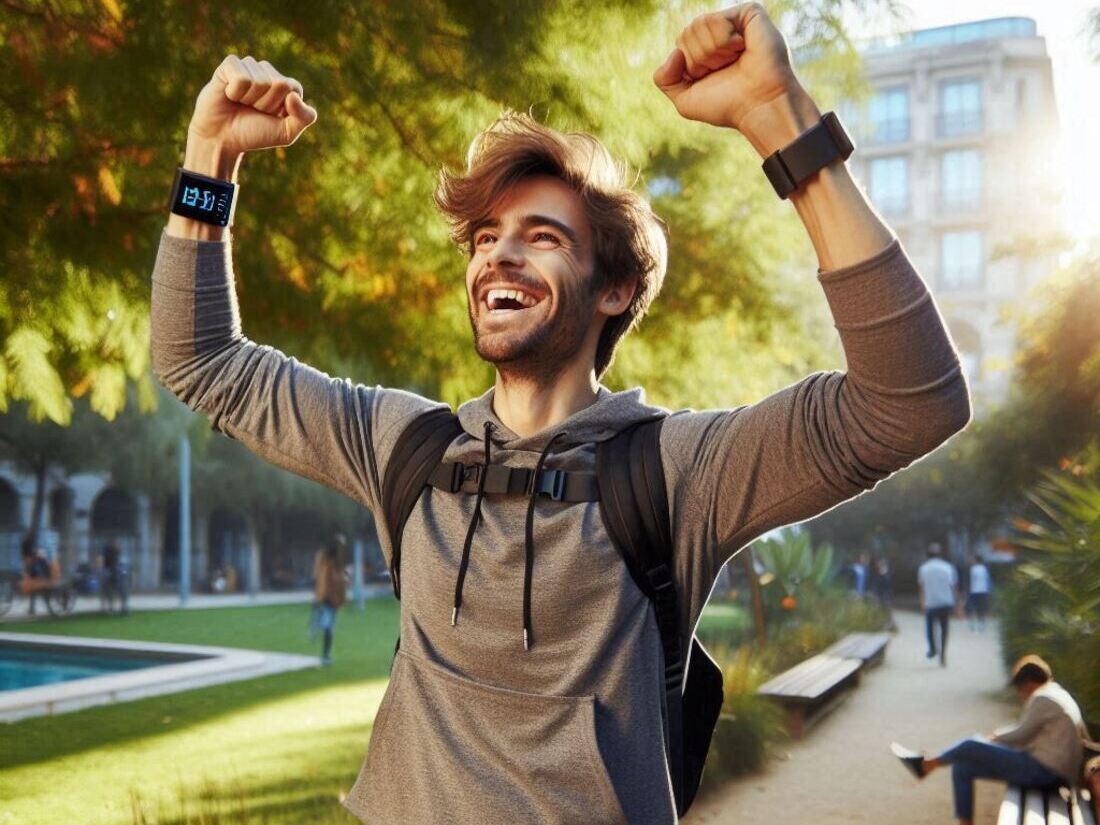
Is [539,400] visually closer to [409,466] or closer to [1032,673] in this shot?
[409,466]

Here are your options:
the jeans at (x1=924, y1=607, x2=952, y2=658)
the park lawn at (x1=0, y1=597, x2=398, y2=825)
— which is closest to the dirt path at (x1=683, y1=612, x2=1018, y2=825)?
the jeans at (x1=924, y1=607, x2=952, y2=658)

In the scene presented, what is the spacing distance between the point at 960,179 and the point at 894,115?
451 centimetres

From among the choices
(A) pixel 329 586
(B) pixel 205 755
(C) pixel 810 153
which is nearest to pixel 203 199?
(C) pixel 810 153

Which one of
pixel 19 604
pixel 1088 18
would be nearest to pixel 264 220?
pixel 1088 18

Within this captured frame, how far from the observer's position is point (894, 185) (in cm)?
5909

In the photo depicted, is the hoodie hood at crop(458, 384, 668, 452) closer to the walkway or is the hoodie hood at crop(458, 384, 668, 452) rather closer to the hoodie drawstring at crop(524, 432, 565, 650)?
the hoodie drawstring at crop(524, 432, 565, 650)

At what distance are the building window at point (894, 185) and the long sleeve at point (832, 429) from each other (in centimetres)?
5971

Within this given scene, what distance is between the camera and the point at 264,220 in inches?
200

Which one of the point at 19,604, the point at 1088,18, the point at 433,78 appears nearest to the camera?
the point at 433,78

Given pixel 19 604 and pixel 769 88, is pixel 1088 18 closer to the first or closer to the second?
pixel 769 88

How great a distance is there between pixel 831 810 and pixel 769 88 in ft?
22.9

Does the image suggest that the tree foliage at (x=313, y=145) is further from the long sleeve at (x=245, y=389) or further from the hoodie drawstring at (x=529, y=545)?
the hoodie drawstring at (x=529, y=545)

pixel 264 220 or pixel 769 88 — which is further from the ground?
pixel 264 220

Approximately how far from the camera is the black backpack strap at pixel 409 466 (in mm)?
1871
